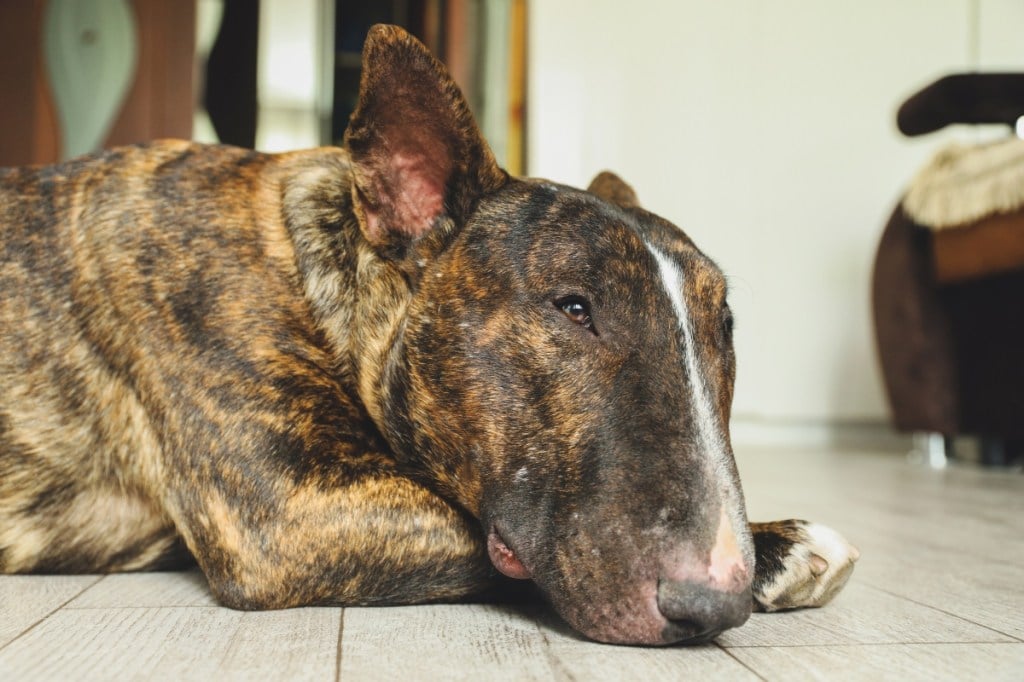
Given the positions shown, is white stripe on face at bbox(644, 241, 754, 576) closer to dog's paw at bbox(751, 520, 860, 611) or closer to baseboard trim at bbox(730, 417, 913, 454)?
dog's paw at bbox(751, 520, 860, 611)

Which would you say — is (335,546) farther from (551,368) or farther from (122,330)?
(122,330)

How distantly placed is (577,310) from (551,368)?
3.4 inches

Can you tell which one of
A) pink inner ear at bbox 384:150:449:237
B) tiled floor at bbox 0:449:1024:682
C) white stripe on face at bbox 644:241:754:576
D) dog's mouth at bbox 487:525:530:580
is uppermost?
pink inner ear at bbox 384:150:449:237

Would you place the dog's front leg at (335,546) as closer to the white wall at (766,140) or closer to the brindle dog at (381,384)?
the brindle dog at (381,384)

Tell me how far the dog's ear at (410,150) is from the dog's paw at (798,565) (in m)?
0.64

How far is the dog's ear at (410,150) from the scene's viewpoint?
1411mm

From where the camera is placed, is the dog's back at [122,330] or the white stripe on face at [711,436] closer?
the white stripe on face at [711,436]

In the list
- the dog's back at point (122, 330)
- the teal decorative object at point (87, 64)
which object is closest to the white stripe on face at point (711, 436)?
the dog's back at point (122, 330)

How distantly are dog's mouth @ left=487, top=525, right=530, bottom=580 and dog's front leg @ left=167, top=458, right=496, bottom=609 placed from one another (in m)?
0.10

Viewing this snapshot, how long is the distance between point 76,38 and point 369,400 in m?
→ 4.04

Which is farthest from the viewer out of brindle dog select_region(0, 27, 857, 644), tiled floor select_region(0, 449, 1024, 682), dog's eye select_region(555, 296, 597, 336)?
dog's eye select_region(555, 296, 597, 336)

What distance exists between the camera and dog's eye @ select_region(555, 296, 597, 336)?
49.6 inches

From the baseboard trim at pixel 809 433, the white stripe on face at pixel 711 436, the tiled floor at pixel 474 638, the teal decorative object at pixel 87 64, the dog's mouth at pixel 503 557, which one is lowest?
the baseboard trim at pixel 809 433

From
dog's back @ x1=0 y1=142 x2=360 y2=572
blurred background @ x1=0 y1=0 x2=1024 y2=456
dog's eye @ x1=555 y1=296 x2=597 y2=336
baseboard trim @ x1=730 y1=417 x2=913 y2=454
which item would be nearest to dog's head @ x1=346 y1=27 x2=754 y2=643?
dog's eye @ x1=555 y1=296 x2=597 y2=336
